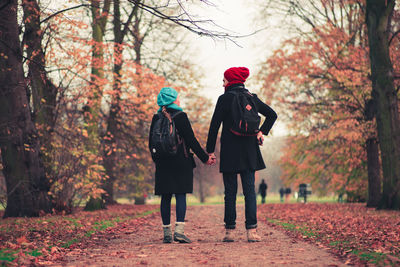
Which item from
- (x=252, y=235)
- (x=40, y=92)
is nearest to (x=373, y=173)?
(x=40, y=92)

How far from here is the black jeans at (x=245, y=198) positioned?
6.35 metres

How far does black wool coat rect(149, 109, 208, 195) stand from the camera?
6.42 meters

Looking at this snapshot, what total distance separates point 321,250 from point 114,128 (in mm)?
15217

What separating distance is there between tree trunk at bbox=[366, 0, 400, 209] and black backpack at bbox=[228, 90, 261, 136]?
28.4ft

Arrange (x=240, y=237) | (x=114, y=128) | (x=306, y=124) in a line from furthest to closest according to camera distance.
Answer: (x=306, y=124), (x=114, y=128), (x=240, y=237)

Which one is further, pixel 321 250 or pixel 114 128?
pixel 114 128

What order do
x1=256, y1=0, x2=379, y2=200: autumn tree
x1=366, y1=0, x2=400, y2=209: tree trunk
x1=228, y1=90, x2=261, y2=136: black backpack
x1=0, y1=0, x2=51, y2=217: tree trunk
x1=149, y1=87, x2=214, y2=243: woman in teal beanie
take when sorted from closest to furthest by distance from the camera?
x1=228, y1=90, x2=261, y2=136: black backpack, x1=149, y1=87, x2=214, y2=243: woman in teal beanie, x1=0, y1=0, x2=51, y2=217: tree trunk, x1=366, y1=0, x2=400, y2=209: tree trunk, x1=256, y1=0, x2=379, y2=200: autumn tree

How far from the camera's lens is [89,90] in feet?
47.9

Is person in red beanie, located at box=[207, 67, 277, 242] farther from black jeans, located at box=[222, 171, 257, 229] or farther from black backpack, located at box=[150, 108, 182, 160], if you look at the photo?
black backpack, located at box=[150, 108, 182, 160]

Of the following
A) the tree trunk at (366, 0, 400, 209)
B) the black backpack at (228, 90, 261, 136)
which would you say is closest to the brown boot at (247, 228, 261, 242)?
the black backpack at (228, 90, 261, 136)

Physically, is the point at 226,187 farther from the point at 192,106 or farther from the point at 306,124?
the point at 192,106

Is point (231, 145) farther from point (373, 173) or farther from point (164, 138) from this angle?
point (373, 173)

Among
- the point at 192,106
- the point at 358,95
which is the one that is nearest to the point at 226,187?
the point at 358,95

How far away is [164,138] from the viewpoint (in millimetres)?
6359
